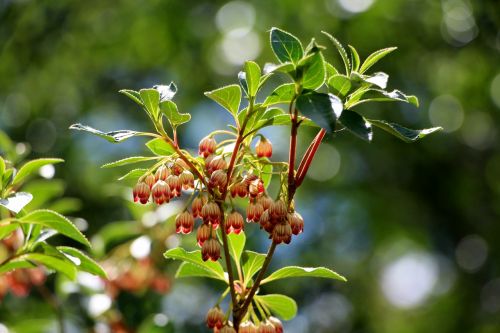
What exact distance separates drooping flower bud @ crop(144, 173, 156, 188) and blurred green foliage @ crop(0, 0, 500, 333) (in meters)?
9.49

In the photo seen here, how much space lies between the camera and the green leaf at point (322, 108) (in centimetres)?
188

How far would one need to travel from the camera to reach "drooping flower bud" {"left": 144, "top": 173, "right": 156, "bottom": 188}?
7.55ft

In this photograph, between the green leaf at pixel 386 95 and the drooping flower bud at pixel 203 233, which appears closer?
the green leaf at pixel 386 95

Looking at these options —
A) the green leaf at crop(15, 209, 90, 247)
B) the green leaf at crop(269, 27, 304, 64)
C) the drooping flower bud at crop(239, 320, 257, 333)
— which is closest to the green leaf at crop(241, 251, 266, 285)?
the drooping flower bud at crop(239, 320, 257, 333)

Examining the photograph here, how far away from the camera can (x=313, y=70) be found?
2.00 metres

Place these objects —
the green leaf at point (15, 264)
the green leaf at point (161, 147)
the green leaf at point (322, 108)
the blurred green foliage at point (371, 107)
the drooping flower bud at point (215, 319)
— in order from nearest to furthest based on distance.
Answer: the green leaf at point (322, 108) < the drooping flower bud at point (215, 319) < the green leaf at point (161, 147) < the green leaf at point (15, 264) < the blurred green foliage at point (371, 107)

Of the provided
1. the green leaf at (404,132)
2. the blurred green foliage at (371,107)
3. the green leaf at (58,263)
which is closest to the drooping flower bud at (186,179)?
the green leaf at (58,263)

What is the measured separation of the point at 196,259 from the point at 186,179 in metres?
0.26

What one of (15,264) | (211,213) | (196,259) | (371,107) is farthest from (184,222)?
(371,107)

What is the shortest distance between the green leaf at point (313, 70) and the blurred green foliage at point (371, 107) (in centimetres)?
976

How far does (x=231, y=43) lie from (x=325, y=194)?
388cm

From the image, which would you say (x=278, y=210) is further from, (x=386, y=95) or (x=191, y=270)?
(x=191, y=270)

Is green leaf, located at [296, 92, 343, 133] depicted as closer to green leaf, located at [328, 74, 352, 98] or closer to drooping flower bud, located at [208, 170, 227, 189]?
green leaf, located at [328, 74, 352, 98]

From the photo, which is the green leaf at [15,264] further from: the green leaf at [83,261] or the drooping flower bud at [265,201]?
the drooping flower bud at [265,201]
